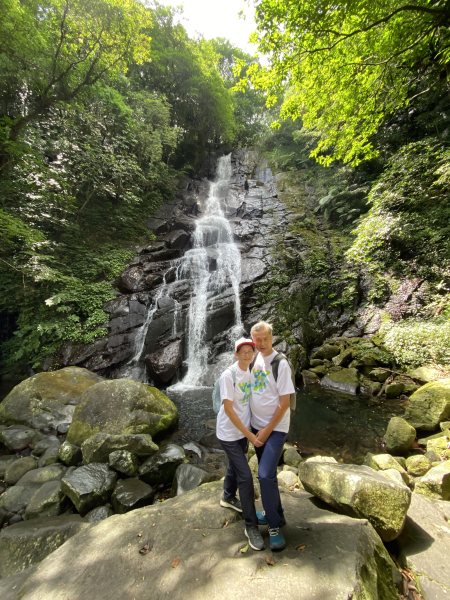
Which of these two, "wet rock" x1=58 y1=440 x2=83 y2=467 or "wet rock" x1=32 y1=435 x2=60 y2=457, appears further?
"wet rock" x1=32 y1=435 x2=60 y2=457

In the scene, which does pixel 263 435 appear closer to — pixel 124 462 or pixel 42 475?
pixel 124 462

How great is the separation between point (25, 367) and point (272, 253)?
1279cm

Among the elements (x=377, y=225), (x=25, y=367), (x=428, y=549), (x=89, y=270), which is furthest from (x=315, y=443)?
(x=89, y=270)

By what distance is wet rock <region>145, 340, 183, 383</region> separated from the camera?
969 centimetres

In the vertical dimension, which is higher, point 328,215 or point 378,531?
point 328,215

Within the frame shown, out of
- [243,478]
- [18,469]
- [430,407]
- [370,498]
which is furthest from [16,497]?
[430,407]

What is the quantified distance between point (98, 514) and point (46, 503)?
31.1 inches

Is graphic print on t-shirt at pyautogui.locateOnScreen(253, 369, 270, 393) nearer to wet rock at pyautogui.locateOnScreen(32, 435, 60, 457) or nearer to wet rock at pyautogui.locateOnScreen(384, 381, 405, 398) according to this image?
wet rock at pyautogui.locateOnScreen(32, 435, 60, 457)

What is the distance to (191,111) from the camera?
22.5m

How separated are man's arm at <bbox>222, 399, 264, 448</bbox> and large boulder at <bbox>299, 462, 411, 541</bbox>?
1.01m

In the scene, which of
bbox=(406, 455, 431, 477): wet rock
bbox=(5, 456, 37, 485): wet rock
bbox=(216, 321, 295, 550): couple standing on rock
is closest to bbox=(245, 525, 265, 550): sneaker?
bbox=(216, 321, 295, 550): couple standing on rock

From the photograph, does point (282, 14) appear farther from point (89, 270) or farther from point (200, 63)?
point (200, 63)

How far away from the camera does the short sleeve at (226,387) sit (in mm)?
2340

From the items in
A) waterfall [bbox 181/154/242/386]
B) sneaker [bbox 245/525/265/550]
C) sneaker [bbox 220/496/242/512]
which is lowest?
sneaker [bbox 220/496/242/512]
